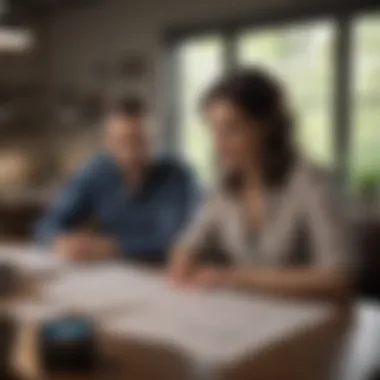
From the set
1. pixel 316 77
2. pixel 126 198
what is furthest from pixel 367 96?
pixel 126 198

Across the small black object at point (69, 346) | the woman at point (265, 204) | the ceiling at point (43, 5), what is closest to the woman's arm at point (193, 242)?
the woman at point (265, 204)

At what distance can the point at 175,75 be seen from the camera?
2.41 ft

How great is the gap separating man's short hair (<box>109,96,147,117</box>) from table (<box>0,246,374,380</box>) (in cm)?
24

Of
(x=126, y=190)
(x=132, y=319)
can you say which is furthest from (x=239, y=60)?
(x=132, y=319)

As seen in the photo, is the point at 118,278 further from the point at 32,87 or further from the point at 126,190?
the point at 32,87

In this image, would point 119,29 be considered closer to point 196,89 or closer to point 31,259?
point 196,89

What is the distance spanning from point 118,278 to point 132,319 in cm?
5

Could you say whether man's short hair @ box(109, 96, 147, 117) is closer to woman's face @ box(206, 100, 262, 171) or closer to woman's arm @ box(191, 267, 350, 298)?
woman's face @ box(206, 100, 262, 171)

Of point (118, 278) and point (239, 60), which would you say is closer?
point (239, 60)

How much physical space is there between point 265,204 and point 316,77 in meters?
0.14

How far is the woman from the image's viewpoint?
721 mm

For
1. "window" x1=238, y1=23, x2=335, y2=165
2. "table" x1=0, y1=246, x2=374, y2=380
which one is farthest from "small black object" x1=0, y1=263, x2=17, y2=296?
"window" x1=238, y1=23, x2=335, y2=165

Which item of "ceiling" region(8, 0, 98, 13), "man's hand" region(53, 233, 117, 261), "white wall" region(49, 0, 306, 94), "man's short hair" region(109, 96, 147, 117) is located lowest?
"man's hand" region(53, 233, 117, 261)

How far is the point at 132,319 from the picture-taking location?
0.80 metres
